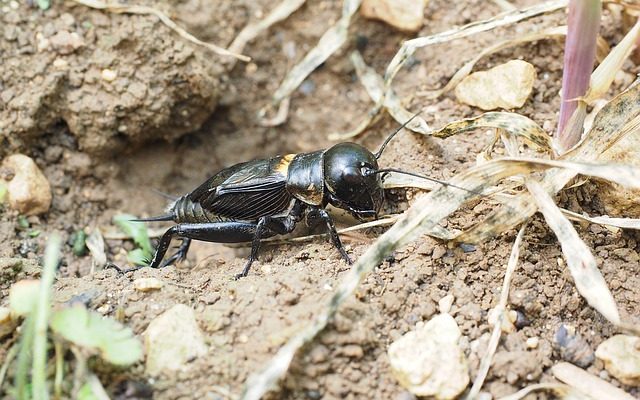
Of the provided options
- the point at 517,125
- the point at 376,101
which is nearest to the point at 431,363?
the point at 517,125

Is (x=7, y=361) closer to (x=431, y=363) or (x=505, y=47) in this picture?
(x=431, y=363)

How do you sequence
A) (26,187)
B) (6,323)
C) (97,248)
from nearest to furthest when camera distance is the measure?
(6,323)
(26,187)
(97,248)

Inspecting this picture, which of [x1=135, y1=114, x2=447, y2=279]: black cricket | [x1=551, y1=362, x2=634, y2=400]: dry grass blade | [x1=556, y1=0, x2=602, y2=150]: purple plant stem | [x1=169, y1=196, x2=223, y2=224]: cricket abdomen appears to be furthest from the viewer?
[x1=169, y1=196, x2=223, y2=224]: cricket abdomen

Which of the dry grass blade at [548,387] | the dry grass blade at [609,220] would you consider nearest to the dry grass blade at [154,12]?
the dry grass blade at [609,220]

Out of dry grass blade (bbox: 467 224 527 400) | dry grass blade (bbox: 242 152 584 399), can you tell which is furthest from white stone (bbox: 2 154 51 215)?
dry grass blade (bbox: 467 224 527 400)

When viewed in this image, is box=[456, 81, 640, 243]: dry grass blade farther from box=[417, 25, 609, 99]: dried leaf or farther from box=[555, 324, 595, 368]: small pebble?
box=[417, 25, 609, 99]: dried leaf

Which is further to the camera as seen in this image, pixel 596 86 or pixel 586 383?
pixel 596 86

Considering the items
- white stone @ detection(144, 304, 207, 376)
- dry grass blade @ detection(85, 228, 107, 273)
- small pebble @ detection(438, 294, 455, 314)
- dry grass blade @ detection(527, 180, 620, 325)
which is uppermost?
dry grass blade @ detection(527, 180, 620, 325)

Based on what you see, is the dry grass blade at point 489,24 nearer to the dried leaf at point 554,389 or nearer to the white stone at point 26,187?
the dried leaf at point 554,389
